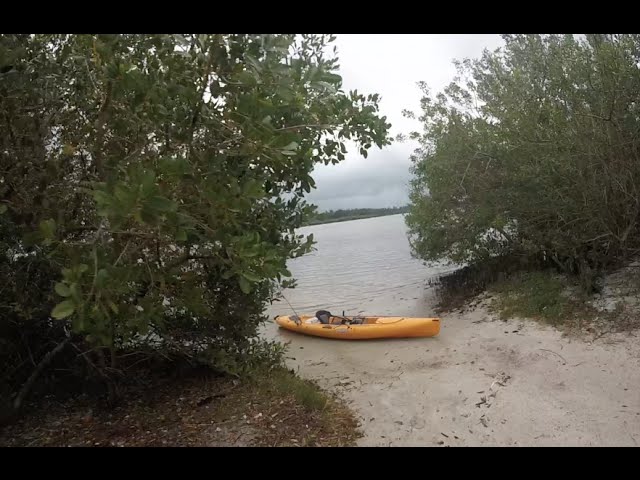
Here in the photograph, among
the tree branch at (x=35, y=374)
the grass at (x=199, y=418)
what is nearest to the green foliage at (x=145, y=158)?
the tree branch at (x=35, y=374)

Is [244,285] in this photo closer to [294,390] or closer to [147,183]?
[147,183]

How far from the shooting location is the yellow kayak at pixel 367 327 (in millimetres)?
9594

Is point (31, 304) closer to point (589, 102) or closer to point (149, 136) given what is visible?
point (149, 136)

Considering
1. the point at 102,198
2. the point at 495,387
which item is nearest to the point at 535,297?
the point at 495,387

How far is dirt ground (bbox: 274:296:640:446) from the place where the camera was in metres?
4.64

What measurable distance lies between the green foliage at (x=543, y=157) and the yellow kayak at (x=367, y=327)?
3.76 m

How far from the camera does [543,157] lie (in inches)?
351

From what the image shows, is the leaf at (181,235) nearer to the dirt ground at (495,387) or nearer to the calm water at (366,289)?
the dirt ground at (495,387)

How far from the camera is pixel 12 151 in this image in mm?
3490

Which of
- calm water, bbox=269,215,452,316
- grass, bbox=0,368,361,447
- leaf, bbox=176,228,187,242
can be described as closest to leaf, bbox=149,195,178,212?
leaf, bbox=176,228,187,242

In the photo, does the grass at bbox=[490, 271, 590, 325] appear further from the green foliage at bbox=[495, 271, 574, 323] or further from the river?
the river

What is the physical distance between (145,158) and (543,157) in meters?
8.45

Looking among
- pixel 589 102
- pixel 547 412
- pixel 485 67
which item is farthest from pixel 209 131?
pixel 485 67

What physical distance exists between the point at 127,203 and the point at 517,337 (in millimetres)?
8028
